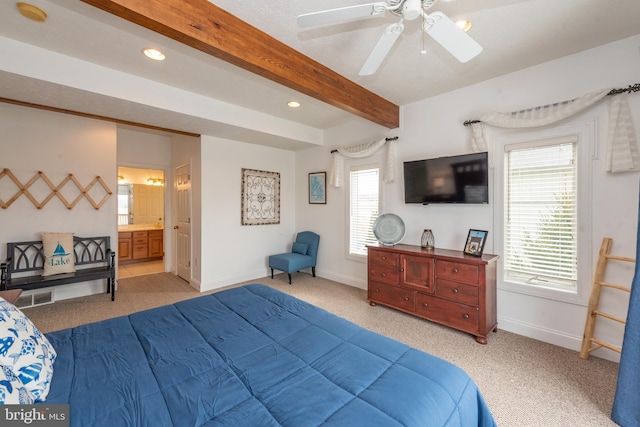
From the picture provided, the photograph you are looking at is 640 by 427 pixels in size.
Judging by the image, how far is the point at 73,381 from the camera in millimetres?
1122

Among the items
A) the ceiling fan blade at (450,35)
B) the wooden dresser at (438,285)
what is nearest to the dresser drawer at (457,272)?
the wooden dresser at (438,285)

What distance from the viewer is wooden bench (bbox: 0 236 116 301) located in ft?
10.2

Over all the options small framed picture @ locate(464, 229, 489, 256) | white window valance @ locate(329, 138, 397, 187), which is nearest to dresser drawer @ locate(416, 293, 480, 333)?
small framed picture @ locate(464, 229, 489, 256)

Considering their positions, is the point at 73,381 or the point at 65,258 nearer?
the point at 73,381

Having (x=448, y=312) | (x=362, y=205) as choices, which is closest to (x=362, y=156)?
(x=362, y=205)

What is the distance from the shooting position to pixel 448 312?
9.12 ft

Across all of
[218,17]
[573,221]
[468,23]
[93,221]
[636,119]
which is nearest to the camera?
[218,17]

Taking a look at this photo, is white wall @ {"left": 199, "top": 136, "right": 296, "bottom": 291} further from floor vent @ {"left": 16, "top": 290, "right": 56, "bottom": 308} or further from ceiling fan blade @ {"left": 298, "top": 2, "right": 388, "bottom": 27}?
ceiling fan blade @ {"left": 298, "top": 2, "right": 388, "bottom": 27}

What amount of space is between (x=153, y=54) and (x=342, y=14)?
1.91 metres

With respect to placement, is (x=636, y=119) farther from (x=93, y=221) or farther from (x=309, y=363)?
(x=93, y=221)

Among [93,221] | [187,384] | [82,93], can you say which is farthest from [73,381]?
[93,221]

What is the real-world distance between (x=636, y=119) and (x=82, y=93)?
495 centimetres

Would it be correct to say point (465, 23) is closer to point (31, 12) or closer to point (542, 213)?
point (542, 213)

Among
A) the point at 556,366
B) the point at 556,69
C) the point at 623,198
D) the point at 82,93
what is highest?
the point at 556,69
